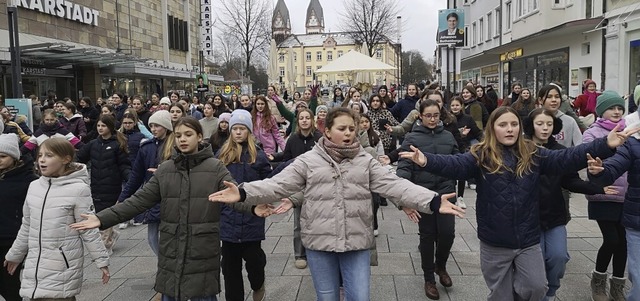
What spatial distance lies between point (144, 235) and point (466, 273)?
4709mm

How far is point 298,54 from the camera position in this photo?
132875 millimetres

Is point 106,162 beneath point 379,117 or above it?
beneath

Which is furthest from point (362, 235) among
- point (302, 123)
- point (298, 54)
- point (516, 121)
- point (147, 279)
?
point (298, 54)

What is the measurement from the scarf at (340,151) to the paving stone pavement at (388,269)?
6.61 feet

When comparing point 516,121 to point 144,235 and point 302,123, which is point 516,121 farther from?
→ point 144,235

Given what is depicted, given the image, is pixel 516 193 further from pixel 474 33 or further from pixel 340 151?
pixel 474 33

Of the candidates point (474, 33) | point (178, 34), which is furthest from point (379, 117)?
point (178, 34)

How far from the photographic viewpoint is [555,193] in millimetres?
4152

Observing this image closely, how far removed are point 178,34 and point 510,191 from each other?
37.0m

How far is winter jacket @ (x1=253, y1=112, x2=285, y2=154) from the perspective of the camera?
8211mm

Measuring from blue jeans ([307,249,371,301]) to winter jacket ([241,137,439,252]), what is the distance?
0.32 feet

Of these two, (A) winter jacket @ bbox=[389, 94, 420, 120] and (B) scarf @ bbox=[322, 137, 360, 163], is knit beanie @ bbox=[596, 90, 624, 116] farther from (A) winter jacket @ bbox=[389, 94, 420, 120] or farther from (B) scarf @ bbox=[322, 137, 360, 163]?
(A) winter jacket @ bbox=[389, 94, 420, 120]

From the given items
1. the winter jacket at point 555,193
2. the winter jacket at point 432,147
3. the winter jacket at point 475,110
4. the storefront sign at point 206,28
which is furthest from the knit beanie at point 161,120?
the storefront sign at point 206,28

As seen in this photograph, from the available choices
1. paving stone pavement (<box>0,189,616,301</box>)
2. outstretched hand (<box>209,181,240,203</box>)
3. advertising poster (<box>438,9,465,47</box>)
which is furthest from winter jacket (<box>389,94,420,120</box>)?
outstretched hand (<box>209,181,240,203</box>)
